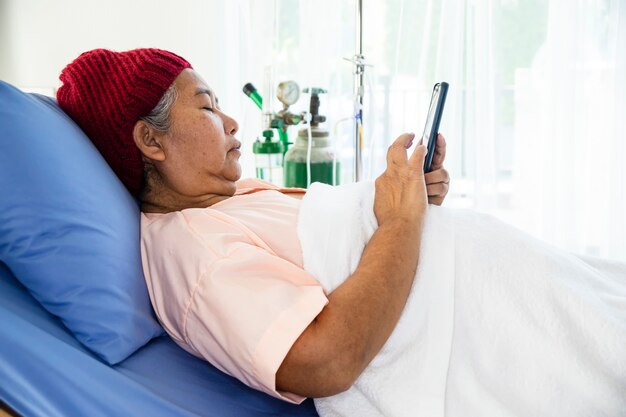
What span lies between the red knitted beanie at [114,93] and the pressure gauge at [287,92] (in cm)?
85

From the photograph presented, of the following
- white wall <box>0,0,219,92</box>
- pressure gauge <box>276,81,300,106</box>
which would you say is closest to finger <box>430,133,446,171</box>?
pressure gauge <box>276,81,300,106</box>

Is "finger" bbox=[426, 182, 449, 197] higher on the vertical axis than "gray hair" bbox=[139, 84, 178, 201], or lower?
lower

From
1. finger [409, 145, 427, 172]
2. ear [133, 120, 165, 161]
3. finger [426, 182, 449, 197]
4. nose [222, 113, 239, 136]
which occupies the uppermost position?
nose [222, 113, 239, 136]

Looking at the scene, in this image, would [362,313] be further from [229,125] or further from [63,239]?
[229,125]

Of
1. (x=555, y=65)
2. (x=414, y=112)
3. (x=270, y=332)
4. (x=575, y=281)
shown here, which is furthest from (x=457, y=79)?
(x=270, y=332)

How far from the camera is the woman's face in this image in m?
1.17

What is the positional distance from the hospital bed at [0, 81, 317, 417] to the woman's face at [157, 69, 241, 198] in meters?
0.26

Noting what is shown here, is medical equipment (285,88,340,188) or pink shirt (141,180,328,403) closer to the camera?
pink shirt (141,180,328,403)

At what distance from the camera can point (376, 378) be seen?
0.87 meters

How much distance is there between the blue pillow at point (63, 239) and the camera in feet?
2.64

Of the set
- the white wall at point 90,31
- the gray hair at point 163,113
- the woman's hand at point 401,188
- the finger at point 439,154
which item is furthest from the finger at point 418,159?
the white wall at point 90,31

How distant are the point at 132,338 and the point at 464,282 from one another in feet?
1.66

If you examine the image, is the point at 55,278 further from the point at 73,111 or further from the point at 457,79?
the point at 457,79

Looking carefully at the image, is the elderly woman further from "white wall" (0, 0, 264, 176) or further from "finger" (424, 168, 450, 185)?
"white wall" (0, 0, 264, 176)
